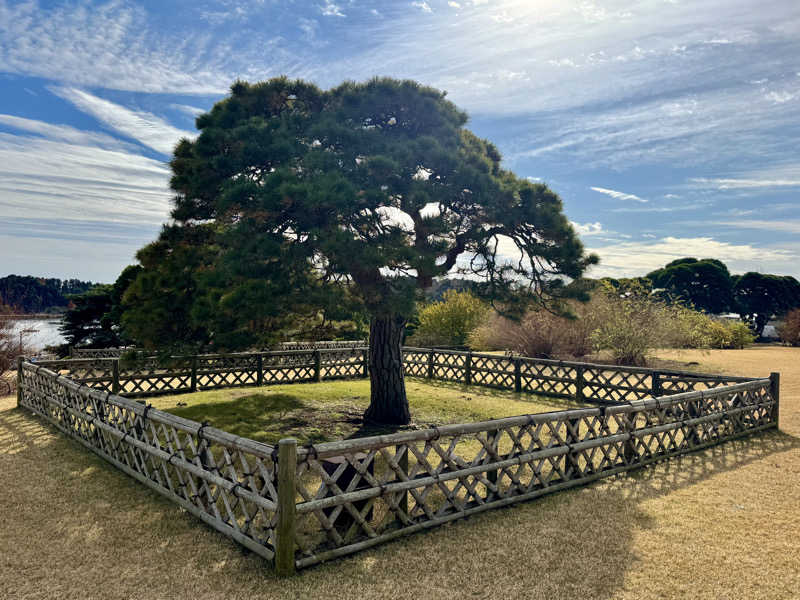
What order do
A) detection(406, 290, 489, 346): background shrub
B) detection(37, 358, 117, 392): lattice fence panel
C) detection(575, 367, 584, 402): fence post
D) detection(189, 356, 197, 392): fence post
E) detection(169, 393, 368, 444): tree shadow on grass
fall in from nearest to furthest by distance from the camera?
detection(169, 393, 368, 444): tree shadow on grass, detection(37, 358, 117, 392): lattice fence panel, detection(575, 367, 584, 402): fence post, detection(189, 356, 197, 392): fence post, detection(406, 290, 489, 346): background shrub

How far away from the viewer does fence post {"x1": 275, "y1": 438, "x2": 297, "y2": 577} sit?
3.97 m

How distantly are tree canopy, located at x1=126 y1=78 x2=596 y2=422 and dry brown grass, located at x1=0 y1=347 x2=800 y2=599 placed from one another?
318 centimetres

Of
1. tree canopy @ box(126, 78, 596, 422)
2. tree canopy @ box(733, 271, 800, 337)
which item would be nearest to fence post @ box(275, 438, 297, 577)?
tree canopy @ box(126, 78, 596, 422)

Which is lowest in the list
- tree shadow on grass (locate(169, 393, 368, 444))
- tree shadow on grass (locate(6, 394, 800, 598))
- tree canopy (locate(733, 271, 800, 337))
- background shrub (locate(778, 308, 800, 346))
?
tree shadow on grass (locate(169, 393, 368, 444))

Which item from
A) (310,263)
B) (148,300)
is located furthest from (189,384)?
(310,263)

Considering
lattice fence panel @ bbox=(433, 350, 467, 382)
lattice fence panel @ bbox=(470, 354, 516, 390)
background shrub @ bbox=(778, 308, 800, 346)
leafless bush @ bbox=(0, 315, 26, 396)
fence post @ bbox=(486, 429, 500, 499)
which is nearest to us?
fence post @ bbox=(486, 429, 500, 499)

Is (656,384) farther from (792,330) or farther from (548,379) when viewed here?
(792,330)

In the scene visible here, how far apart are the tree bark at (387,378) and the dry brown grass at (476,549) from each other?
432cm

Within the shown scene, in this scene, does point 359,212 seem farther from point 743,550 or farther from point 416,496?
point 743,550

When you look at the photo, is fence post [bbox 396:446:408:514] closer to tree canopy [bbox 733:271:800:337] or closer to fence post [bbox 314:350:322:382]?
fence post [bbox 314:350:322:382]

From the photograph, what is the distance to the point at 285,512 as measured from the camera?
3977mm

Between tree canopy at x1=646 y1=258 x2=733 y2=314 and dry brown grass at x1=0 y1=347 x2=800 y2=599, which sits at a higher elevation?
tree canopy at x1=646 y1=258 x2=733 y2=314

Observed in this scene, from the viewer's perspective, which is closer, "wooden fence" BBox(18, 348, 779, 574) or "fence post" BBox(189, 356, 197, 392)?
"wooden fence" BBox(18, 348, 779, 574)

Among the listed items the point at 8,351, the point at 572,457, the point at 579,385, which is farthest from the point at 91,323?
the point at 572,457
